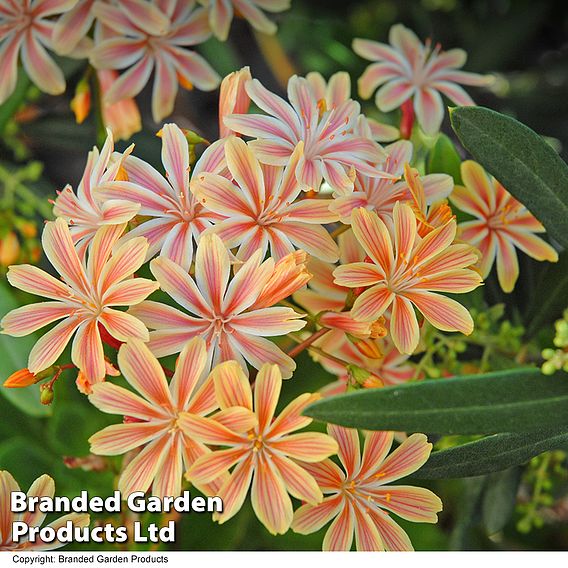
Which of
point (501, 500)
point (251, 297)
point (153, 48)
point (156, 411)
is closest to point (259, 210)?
point (251, 297)

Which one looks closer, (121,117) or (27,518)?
(27,518)

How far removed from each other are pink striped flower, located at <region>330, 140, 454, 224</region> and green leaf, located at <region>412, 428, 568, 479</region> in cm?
23

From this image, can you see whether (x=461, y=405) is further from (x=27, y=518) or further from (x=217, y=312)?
(x=27, y=518)

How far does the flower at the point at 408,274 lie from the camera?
67 centimetres

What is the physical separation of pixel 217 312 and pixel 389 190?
9.0 inches

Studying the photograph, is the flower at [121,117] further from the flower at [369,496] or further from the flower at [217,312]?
the flower at [369,496]

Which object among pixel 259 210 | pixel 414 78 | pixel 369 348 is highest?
pixel 414 78

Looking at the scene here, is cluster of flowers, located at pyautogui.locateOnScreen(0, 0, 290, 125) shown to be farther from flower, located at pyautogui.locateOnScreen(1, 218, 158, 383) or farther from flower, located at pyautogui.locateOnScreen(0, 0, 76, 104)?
flower, located at pyautogui.locateOnScreen(1, 218, 158, 383)

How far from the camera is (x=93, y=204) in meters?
0.71

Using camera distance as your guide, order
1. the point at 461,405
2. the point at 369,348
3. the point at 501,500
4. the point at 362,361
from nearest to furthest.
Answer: the point at 461,405 → the point at 369,348 → the point at 362,361 → the point at 501,500

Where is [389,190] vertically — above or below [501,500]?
above

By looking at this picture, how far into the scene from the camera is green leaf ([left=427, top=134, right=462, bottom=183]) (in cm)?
88

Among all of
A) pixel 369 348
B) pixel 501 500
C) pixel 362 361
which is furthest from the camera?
pixel 501 500

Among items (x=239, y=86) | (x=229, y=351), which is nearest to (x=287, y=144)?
(x=239, y=86)
